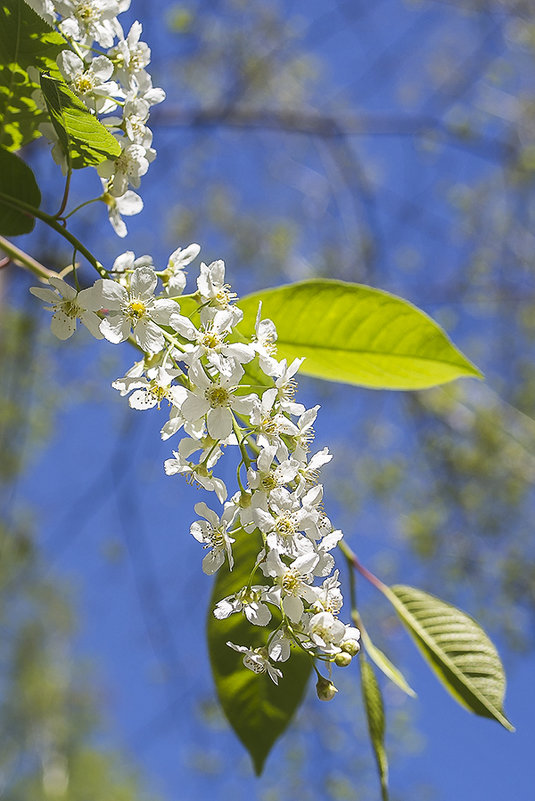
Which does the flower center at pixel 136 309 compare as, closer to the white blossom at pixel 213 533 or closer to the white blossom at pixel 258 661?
the white blossom at pixel 213 533

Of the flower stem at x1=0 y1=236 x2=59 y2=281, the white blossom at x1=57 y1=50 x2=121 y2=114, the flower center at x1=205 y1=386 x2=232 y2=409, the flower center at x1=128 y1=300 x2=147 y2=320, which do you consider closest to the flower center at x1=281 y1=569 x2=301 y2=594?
the flower center at x1=205 y1=386 x2=232 y2=409

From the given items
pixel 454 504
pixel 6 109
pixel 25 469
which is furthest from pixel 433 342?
pixel 25 469

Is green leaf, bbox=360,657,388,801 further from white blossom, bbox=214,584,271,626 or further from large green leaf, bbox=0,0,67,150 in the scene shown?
large green leaf, bbox=0,0,67,150

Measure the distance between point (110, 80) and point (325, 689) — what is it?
68 centimetres

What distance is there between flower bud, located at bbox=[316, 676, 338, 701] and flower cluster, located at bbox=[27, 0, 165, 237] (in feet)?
1.72

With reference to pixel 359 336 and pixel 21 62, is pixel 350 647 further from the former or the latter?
pixel 21 62

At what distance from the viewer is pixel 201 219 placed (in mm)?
5215

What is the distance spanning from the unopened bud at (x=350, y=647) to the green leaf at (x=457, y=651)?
11.0 inches

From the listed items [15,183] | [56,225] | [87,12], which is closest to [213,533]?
[56,225]

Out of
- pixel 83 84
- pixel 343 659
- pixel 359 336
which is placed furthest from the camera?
pixel 359 336

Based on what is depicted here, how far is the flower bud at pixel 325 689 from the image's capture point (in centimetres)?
67

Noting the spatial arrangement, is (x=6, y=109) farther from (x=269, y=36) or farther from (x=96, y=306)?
(x=269, y=36)

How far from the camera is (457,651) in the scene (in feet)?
3.04

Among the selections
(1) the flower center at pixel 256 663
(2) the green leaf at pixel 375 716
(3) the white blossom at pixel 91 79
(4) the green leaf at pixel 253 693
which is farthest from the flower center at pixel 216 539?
(3) the white blossom at pixel 91 79
